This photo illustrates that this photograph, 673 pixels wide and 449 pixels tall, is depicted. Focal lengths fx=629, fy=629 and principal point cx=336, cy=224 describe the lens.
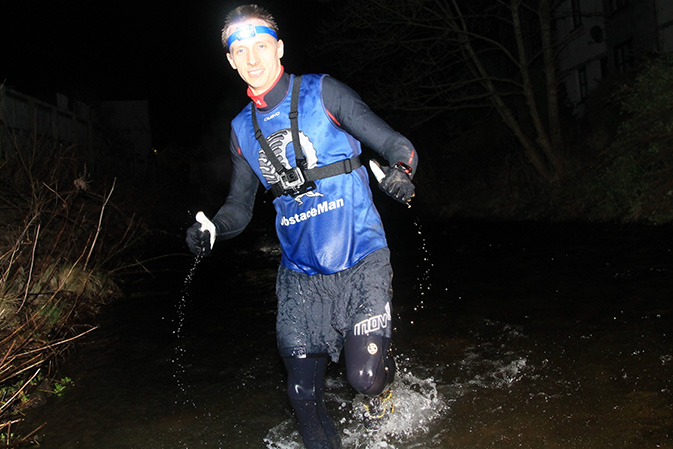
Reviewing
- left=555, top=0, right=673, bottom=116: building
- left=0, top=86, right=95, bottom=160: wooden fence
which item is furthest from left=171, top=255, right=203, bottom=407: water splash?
left=555, top=0, right=673, bottom=116: building

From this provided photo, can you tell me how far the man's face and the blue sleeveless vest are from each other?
16cm

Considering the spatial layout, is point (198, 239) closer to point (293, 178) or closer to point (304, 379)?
point (293, 178)

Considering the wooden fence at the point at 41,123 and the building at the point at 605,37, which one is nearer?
the wooden fence at the point at 41,123

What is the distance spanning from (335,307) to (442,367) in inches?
79.5

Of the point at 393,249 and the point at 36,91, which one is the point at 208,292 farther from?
the point at 36,91

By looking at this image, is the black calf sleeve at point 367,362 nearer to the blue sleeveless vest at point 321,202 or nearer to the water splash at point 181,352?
the blue sleeveless vest at point 321,202

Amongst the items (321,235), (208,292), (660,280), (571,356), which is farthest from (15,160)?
(660,280)

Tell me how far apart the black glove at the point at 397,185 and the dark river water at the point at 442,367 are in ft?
5.15

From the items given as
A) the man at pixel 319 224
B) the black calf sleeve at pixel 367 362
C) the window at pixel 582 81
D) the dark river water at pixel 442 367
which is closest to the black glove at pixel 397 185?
the man at pixel 319 224

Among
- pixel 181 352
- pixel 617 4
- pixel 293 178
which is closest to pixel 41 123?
pixel 181 352

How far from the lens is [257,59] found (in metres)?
3.47

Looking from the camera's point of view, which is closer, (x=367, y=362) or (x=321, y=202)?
(x=367, y=362)

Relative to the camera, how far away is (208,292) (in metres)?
9.41

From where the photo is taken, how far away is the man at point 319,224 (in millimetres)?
3232
